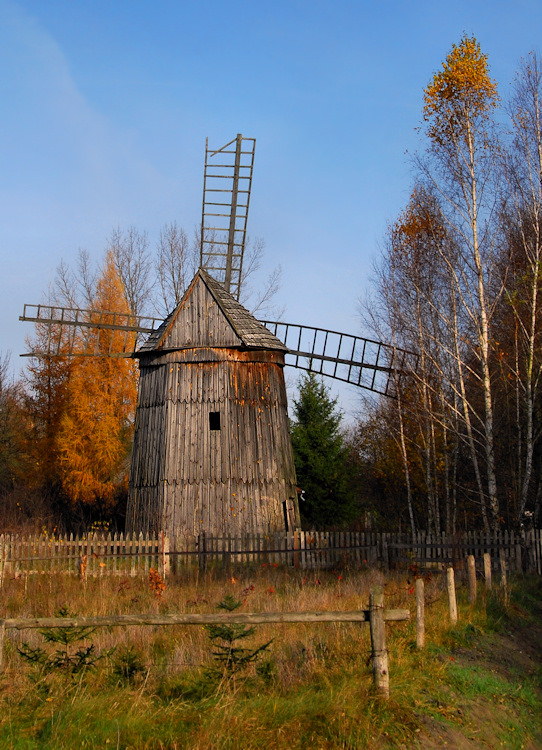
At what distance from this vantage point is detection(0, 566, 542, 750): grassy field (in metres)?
5.93

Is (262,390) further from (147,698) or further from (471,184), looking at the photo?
(147,698)

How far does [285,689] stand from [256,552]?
9412 millimetres


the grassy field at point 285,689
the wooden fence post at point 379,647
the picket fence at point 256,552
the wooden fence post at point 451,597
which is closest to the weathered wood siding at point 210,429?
the picket fence at point 256,552

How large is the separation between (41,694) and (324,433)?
2229 cm

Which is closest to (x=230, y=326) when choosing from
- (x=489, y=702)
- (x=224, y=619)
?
(x=224, y=619)

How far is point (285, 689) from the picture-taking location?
692 cm

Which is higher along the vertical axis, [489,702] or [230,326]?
[230,326]

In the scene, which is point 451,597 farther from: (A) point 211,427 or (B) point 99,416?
(B) point 99,416

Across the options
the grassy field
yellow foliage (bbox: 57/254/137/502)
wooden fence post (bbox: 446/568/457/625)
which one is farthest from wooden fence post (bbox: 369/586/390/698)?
yellow foliage (bbox: 57/254/137/502)

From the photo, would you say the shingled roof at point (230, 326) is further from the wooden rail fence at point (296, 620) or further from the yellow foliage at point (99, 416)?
the wooden rail fence at point (296, 620)

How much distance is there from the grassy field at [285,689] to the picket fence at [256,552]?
4666 millimetres

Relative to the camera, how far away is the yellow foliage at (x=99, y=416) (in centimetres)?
2641

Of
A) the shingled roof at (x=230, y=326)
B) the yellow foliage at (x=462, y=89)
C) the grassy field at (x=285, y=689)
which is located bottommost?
the grassy field at (x=285, y=689)

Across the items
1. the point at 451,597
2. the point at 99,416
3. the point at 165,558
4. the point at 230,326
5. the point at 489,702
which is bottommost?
the point at 489,702
